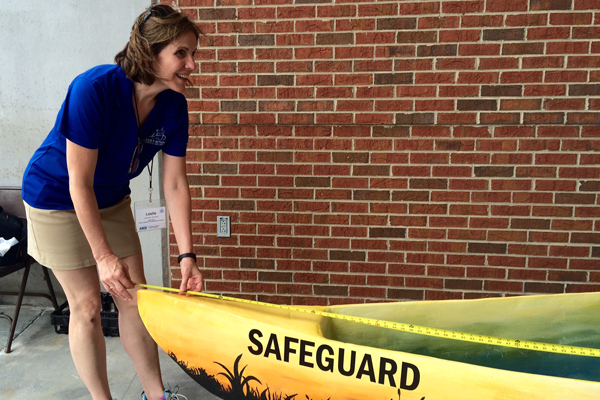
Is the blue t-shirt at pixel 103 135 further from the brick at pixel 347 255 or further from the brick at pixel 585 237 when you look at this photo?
the brick at pixel 585 237

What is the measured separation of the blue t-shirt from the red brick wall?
3.20 feet

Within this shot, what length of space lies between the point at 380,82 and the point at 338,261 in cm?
118

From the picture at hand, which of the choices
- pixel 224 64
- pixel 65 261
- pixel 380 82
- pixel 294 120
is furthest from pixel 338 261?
pixel 65 261

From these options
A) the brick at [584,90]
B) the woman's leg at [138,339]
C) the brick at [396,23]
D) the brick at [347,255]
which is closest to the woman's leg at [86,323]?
the woman's leg at [138,339]

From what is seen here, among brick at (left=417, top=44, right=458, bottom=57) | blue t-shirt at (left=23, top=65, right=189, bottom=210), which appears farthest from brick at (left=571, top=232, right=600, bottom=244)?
blue t-shirt at (left=23, top=65, right=189, bottom=210)

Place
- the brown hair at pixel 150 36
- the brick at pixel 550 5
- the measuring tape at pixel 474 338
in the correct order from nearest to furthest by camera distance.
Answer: the measuring tape at pixel 474 338 → the brown hair at pixel 150 36 → the brick at pixel 550 5

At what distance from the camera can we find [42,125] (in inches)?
132

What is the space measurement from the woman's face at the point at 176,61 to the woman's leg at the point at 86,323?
0.89 m

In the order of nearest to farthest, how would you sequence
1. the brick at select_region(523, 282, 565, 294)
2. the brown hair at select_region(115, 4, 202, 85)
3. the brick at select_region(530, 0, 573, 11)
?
1. the brown hair at select_region(115, 4, 202, 85)
2. the brick at select_region(530, 0, 573, 11)
3. the brick at select_region(523, 282, 565, 294)

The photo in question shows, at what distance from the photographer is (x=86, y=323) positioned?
2080 millimetres

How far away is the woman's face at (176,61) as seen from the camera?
6.06ft

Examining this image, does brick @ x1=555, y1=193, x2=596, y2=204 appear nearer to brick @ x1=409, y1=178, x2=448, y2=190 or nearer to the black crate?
brick @ x1=409, y1=178, x2=448, y2=190

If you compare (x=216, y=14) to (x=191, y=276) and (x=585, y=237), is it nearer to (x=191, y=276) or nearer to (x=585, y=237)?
(x=191, y=276)

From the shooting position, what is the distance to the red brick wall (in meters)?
2.88
